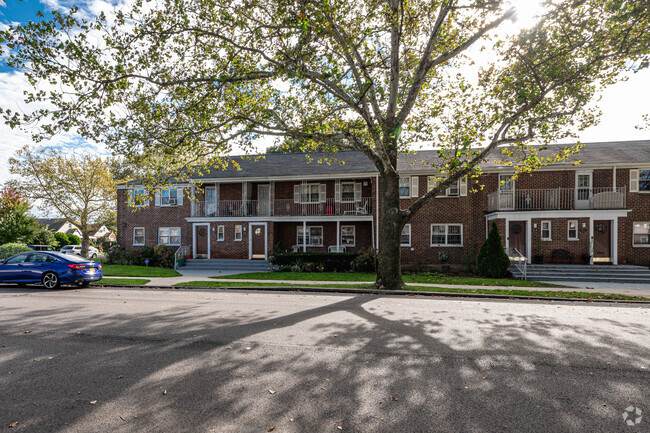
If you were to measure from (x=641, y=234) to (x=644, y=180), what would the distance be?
3099 millimetres

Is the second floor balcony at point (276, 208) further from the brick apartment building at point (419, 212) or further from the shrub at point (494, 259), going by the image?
the shrub at point (494, 259)

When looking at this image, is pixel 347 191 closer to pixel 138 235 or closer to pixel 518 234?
pixel 518 234

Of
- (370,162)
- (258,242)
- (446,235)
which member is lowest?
(258,242)

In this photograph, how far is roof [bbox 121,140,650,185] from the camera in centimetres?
2038

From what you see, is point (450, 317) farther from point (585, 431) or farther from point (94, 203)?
point (94, 203)

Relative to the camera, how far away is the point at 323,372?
14.1 feet

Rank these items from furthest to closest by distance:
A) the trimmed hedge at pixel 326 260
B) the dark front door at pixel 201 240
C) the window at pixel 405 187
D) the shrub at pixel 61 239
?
1. the shrub at pixel 61 239
2. the dark front door at pixel 201 240
3. the window at pixel 405 187
4. the trimmed hedge at pixel 326 260

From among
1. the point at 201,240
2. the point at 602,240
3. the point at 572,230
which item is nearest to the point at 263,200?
the point at 201,240

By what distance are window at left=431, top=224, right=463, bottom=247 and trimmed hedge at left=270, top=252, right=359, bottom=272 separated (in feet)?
18.1

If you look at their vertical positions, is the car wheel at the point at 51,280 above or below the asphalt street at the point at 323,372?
below

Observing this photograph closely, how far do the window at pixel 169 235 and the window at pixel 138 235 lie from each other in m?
1.47

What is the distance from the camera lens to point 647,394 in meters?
3.68

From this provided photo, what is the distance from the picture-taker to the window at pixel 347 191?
77.3ft

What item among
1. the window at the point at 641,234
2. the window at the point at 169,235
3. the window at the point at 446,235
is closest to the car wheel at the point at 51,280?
the window at the point at 169,235
